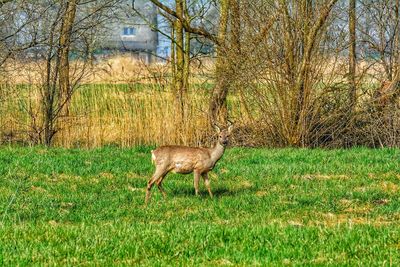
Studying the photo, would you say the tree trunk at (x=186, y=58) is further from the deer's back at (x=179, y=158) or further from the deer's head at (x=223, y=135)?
the deer's back at (x=179, y=158)

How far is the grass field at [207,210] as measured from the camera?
7.12 m

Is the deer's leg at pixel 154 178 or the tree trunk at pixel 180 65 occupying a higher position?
the tree trunk at pixel 180 65

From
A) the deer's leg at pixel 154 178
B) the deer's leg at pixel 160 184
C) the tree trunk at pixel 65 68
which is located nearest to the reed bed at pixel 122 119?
the tree trunk at pixel 65 68

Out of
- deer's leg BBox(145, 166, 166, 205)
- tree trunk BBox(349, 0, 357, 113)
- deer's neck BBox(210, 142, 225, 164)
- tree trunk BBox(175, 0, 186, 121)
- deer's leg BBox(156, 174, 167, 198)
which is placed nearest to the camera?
deer's leg BBox(145, 166, 166, 205)

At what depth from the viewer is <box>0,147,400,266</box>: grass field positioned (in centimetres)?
712

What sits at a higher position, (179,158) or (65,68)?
(65,68)

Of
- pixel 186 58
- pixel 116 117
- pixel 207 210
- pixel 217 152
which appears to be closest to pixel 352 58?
pixel 186 58

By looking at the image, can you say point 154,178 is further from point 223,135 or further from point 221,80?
point 221,80

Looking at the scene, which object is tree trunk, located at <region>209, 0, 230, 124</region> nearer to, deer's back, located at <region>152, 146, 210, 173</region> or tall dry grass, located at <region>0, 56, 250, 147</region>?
tall dry grass, located at <region>0, 56, 250, 147</region>

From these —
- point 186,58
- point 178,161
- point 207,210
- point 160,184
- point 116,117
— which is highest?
point 186,58

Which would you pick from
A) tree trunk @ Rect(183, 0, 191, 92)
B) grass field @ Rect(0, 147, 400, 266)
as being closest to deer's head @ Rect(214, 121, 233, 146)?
grass field @ Rect(0, 147, 400, 266)

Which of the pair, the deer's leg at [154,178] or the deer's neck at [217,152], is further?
the deer's neck at [217,152]

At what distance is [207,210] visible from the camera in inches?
399

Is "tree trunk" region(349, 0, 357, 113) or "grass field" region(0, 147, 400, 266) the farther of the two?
"tree trunk" region(349, 0, 357, 113)
